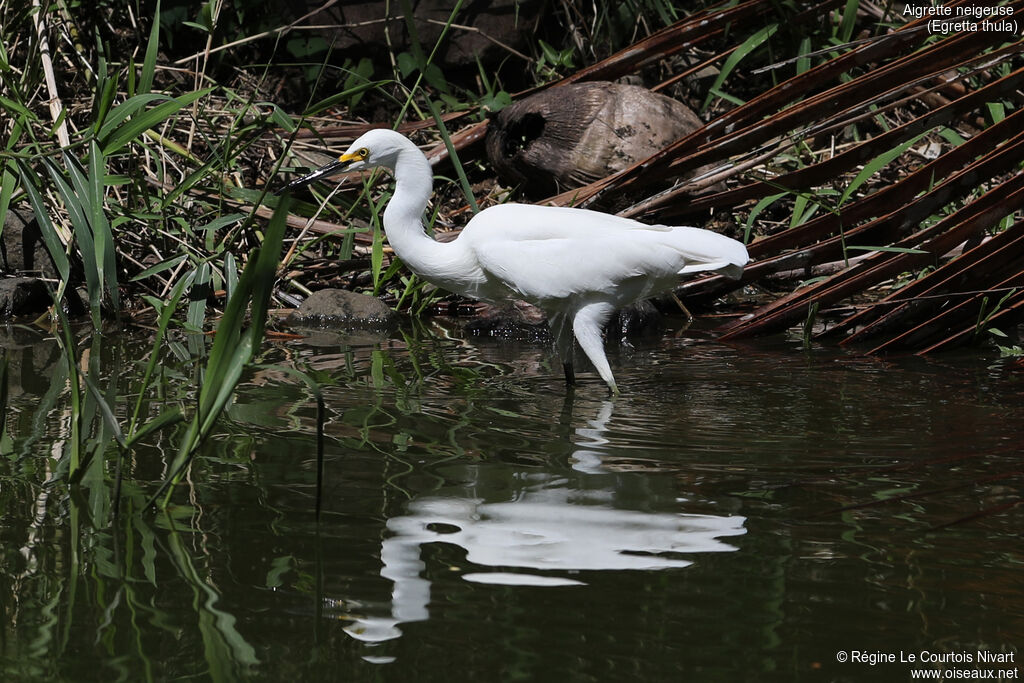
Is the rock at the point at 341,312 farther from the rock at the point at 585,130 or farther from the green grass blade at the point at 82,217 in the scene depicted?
the green grass blade at the point at 82,217

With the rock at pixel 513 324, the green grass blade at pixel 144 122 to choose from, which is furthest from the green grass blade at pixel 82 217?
the rock at pixel 513 324

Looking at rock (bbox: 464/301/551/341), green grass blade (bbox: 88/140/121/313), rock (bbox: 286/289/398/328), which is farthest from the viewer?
rock (bbox: 286/289/398/328)

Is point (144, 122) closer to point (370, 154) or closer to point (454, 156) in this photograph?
point (370, 154)

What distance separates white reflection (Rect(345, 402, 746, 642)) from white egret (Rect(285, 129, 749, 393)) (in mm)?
1433

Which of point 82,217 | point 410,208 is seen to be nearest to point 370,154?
point 410,208

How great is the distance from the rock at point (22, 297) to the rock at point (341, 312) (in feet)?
4.31

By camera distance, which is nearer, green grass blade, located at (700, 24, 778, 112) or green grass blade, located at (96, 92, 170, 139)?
green grass blade, located at (96, 92, 170, 139)

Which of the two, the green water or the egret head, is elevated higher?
the egret head

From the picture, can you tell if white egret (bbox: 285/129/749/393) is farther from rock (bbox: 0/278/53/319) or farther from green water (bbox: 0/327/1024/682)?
rock (bbox: 0/278/53/319)

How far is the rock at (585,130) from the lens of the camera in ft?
20.9

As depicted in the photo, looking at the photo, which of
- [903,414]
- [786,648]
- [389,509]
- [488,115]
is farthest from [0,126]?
[786,648]

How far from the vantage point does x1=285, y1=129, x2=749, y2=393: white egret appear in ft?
13.5

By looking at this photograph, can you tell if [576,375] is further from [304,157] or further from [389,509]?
[304,157]

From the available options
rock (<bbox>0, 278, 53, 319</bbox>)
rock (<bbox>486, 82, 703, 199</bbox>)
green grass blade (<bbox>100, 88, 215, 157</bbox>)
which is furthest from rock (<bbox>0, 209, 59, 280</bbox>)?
rock (<bbox>486, 82, 703, 199</bbox>)
